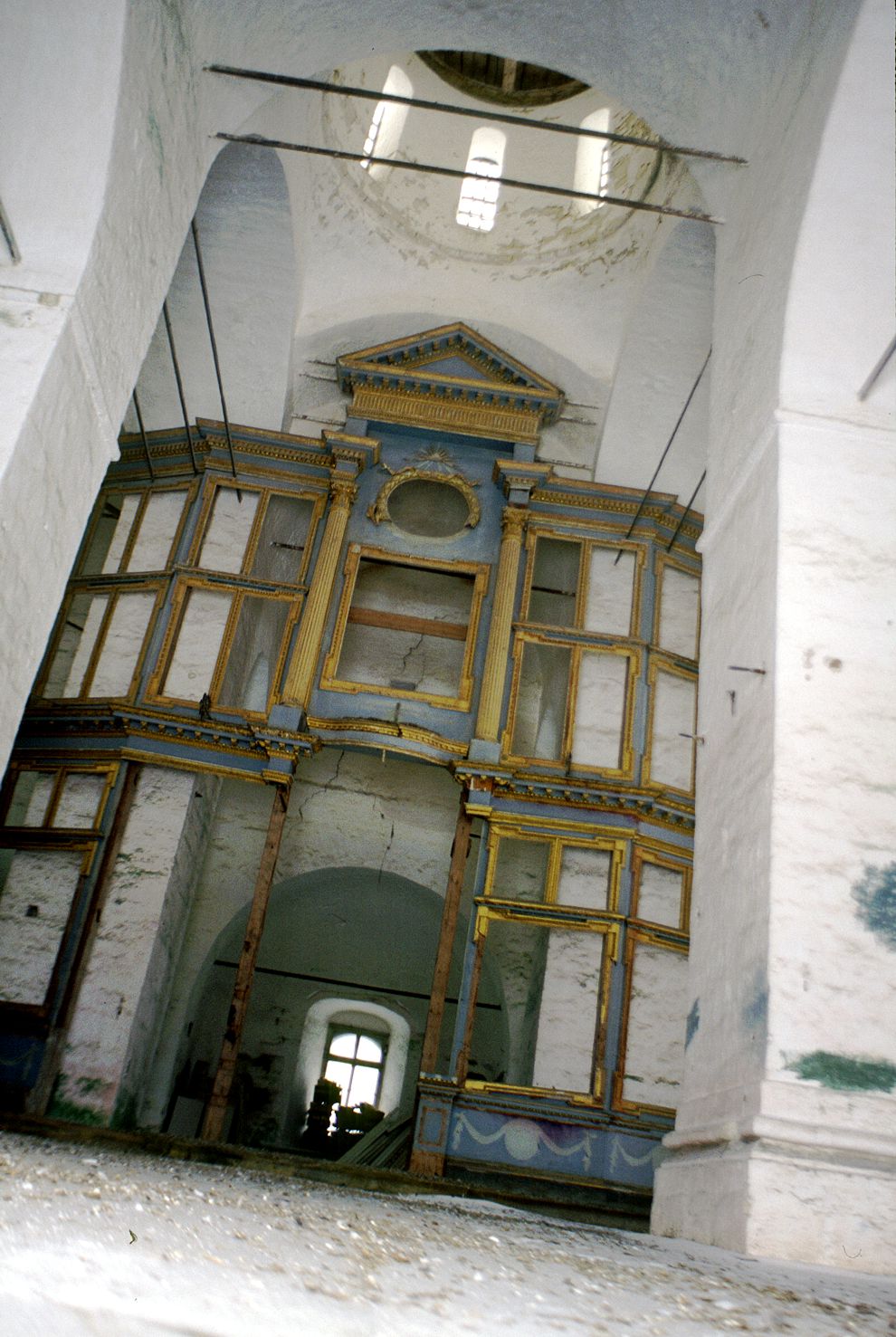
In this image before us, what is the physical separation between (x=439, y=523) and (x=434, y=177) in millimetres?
4141

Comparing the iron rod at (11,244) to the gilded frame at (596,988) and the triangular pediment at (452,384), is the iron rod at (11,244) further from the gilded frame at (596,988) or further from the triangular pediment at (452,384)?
the triangular pediment at (452,384)

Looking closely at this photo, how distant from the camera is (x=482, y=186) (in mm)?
13125

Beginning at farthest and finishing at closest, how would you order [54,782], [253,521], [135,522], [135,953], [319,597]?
1. [135,522]
2. [253,521]
3. [319,597]
4. [54,782]
5. [135,953]

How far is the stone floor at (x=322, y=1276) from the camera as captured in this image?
162cm

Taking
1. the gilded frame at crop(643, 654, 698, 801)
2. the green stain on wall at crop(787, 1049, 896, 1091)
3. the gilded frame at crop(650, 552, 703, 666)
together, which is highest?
the gilded frame at crop(650, 552, 703, 666)

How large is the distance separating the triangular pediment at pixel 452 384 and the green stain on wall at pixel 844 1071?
387 inches

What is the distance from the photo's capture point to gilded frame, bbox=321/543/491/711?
11.3 metres

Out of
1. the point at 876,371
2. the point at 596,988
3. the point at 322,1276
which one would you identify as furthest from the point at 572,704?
the point at 322,1276

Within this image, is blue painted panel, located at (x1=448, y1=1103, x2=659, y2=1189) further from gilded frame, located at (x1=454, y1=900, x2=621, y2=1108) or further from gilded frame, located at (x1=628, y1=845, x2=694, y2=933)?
gilded frame, located at (x1=628, y1=845, x2=694, y2=933)

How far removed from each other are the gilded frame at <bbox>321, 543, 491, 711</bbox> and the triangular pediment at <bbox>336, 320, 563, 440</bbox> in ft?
5.56

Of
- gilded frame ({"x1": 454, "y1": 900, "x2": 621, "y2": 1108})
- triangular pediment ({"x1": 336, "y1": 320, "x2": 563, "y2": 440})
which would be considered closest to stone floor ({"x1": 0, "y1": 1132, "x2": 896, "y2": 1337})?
gilded frame ({"x1": 454, "y1": 900, "x2": 621, "y2": 1108})

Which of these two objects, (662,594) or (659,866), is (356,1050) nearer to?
(659,866)

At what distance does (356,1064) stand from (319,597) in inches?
284

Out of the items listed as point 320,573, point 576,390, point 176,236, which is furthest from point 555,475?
point 176,236
